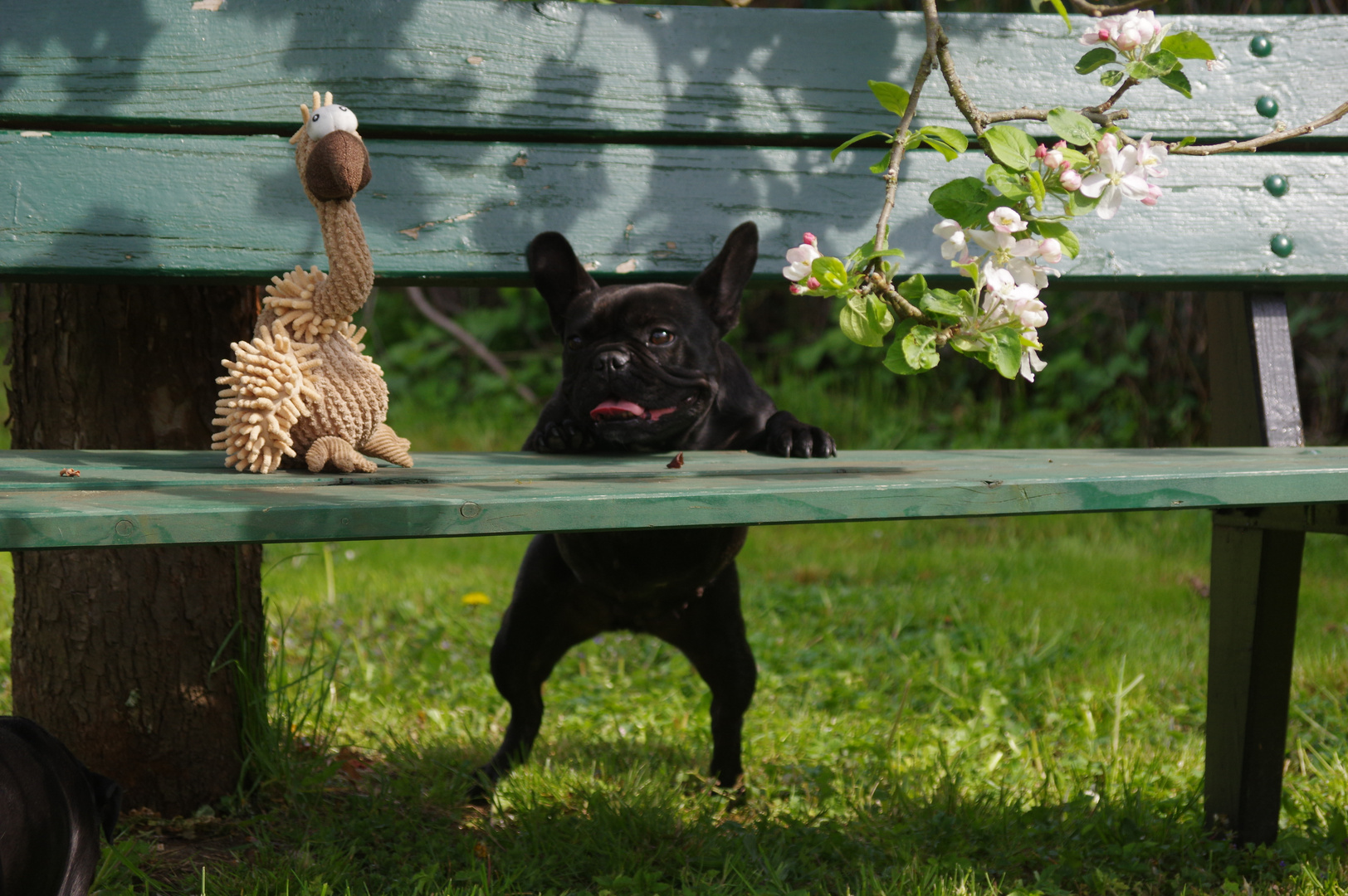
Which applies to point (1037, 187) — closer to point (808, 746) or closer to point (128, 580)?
point (808, 746)

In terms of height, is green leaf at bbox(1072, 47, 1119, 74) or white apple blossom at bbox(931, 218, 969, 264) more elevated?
green leaf at bbox(1072, 47, 1119, 74)

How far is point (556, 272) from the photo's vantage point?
6.98 feet

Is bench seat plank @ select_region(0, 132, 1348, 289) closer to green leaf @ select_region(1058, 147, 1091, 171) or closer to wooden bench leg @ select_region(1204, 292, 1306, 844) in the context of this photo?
wooden bench leg @ select_region(1204, 292, 1306, 844)

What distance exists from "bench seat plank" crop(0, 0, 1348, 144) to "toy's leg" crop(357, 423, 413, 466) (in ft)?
2.46

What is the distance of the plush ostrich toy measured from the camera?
1545 millimetres

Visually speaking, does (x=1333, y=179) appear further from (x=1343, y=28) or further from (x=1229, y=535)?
(x=1229, y=535)

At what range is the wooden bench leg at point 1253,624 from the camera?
209 cm

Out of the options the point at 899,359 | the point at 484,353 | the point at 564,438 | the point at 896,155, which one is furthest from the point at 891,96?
the point at 484,353

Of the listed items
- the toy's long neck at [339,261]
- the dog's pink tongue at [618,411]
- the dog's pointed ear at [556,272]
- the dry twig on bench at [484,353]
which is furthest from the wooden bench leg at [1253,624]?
the dry twig on bench at [484,353]

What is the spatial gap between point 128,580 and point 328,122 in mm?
1059

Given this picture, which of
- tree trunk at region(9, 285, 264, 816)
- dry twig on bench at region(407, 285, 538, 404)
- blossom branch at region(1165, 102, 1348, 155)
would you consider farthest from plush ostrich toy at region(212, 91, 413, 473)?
dry twig on bench at region(407, 285, 538, 404)

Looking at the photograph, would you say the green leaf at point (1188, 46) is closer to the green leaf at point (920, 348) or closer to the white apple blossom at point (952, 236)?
the white apple blossom at point (952, 236)

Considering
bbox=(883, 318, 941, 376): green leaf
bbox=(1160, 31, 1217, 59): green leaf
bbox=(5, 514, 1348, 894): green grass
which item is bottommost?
bbox=(5, 514, 1348, 894): green grass

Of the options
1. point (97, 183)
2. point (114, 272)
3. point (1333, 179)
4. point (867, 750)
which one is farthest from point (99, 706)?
point (1333, 179)
